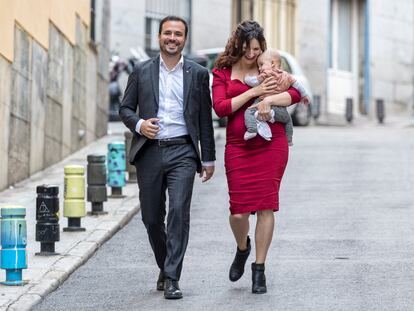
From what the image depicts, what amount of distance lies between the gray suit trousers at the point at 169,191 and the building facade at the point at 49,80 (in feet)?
24.8

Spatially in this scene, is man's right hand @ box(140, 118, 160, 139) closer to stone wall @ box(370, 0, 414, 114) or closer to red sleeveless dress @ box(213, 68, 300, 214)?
red sleeveless dress @ box(213, 68, 300, 214)

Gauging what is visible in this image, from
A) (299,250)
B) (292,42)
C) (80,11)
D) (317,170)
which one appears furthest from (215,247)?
(292,42)

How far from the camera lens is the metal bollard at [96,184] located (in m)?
15.0

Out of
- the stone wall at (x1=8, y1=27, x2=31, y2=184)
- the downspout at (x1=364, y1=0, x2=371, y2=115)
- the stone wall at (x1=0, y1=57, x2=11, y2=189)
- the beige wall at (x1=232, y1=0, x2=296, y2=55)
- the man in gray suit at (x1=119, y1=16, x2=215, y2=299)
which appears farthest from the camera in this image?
the downspout at (x1=364, y1=0, x2=371, y2=115)

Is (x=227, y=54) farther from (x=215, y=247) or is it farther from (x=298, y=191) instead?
(x=298, y=191)

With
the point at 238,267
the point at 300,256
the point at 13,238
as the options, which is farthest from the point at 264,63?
the point at 300,256

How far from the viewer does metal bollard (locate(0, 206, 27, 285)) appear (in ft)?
33.5

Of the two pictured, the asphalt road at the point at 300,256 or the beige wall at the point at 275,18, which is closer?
the asphalt road at the point at 300,256

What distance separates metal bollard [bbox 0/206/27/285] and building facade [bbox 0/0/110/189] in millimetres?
7248

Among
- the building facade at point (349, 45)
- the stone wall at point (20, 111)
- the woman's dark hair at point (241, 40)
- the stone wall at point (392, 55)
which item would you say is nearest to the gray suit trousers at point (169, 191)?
the woman's dark hair at point (241, 40)

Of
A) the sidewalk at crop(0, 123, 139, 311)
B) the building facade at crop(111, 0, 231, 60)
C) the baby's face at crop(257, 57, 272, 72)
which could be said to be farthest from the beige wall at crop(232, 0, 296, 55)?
the baby's face at crop(257, 57, 272, 72)

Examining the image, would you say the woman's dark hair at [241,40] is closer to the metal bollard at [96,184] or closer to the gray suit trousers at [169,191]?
the gray suit trousers at [169,191]

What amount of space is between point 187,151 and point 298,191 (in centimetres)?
776

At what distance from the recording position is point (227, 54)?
1020cm
